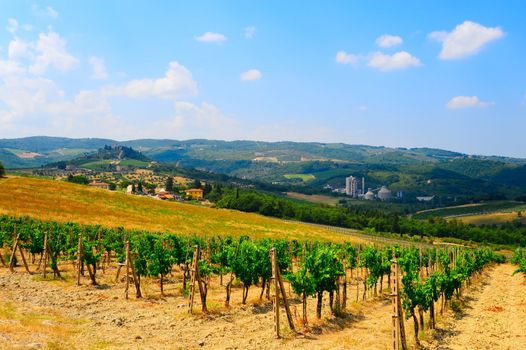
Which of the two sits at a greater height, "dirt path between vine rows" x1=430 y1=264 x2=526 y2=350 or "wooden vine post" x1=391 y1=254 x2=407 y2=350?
"wooden vine post" x1=391 y1=254 x2=407 y2=350

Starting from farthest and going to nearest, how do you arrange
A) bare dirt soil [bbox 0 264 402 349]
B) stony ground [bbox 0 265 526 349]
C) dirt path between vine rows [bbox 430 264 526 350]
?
dirt path between vine rows [bbox 430 264 526 350] < stony ground [bbox 0 265 526 349] < bare dirt soil [bbox 0 264 402 349]

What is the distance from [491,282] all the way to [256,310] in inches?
1423

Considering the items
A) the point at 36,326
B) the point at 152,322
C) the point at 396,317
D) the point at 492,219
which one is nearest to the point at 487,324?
the point at 396,317

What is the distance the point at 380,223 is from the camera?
141750 millimetres

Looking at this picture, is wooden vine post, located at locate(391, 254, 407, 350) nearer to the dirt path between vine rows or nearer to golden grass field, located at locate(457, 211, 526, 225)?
the dirt path between vine rows

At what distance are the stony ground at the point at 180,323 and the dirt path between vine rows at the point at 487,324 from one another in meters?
0.05

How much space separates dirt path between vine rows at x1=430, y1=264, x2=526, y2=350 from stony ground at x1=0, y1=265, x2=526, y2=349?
52mm

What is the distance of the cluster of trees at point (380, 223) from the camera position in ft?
429

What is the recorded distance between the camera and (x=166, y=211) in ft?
293

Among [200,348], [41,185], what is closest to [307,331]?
[200,348]

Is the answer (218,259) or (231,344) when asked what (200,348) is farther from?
(218,259)

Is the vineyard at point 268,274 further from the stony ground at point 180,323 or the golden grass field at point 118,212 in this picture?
the golden grass field at point 118,212

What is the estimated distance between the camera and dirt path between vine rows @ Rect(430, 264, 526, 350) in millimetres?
19750

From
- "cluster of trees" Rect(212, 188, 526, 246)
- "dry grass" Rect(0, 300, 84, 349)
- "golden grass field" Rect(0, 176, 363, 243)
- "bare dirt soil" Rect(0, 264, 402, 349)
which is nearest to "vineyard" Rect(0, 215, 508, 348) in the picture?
"bare dirt soil" Rect(0, 264, 402, 349)
